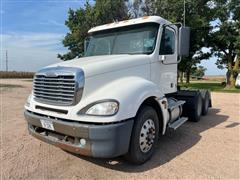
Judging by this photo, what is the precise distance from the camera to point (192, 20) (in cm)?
2459

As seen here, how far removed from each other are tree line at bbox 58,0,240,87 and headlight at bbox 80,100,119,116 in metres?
19.8

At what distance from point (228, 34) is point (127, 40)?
79.8 feet

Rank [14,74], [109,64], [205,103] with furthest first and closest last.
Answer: [14,74], [205,103], [109,64]

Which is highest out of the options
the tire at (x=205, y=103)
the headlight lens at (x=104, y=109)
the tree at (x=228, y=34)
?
the tree at (x=228, y=34)

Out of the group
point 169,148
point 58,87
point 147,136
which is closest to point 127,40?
point 58,87

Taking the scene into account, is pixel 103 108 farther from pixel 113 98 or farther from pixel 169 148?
pixel 169 148

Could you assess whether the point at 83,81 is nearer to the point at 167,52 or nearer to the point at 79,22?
the point at 167,52

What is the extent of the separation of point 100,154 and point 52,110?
109cm

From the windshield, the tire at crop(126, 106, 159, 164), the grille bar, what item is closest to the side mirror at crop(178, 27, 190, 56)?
the windshield

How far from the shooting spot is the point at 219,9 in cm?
2631

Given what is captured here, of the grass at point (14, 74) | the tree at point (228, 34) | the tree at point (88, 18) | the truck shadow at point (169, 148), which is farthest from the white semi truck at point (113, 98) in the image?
the grass at point (14, 74)

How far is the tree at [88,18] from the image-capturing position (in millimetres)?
24359

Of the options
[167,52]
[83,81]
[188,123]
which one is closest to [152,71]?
[167,52]

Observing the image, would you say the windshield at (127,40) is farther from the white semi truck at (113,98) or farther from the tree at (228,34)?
the tree at (228,34)
